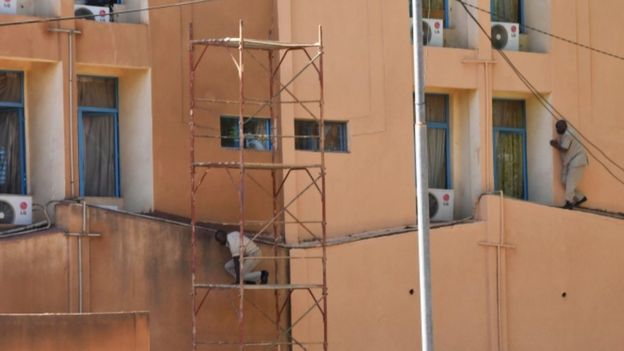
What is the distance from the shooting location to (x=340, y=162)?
110ft

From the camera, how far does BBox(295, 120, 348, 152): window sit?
3362 centimetres

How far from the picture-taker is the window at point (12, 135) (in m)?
32.1

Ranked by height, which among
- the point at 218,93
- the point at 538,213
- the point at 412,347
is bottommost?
the point at 412,347

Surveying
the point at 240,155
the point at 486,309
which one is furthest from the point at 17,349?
the point at 486,309

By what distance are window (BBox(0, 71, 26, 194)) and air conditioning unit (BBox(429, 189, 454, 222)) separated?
8.08 m

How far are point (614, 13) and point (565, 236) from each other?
486 centimetres

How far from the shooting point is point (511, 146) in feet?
123

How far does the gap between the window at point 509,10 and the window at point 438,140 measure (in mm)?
2297

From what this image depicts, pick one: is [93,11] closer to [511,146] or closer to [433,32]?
[433,32]

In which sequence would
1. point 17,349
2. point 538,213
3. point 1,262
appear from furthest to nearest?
point 538,213 < point 1,262 < point 17,349

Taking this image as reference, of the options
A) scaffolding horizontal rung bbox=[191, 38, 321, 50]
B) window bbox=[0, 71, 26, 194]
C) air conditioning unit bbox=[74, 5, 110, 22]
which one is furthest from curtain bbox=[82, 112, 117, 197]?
scaffolding horizontal rung bbox=[191, 38, 321, 50]

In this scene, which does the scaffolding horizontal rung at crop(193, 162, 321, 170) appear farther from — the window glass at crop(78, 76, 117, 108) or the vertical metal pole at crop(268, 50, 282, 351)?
the window glass at crop(78, 76, 117, 108)

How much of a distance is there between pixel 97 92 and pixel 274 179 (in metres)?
3.46

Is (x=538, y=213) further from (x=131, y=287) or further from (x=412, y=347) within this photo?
(x=131, y=287)
